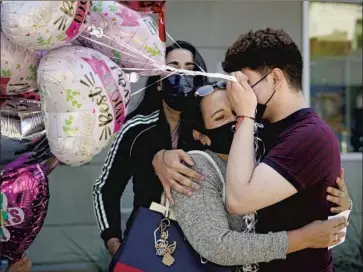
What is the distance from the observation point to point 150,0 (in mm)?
2127

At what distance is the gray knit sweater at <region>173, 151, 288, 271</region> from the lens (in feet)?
6.68

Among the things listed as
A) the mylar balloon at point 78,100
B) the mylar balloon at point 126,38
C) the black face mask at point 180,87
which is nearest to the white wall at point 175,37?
the black face mask at point 180,87

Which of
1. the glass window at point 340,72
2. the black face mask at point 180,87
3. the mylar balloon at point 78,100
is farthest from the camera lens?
the glass window at point 340,72

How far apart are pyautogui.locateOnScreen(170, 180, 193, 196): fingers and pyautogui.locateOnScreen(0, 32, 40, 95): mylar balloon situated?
57 centimetres

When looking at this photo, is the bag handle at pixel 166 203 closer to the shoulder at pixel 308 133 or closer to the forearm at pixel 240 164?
the forearm at pixel 240 164

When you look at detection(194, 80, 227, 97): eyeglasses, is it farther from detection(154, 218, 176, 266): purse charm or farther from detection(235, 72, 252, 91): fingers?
detection(154, 218, 176, 266): purse charm

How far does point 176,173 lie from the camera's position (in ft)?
7.12

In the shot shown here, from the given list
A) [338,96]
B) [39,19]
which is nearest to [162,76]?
[39,19]

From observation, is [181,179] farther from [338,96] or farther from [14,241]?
[338,96]

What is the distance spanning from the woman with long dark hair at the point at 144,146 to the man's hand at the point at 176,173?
127 mm

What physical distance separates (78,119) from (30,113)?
1.19 feet

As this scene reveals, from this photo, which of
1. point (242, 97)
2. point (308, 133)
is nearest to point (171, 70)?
point (242, 97)

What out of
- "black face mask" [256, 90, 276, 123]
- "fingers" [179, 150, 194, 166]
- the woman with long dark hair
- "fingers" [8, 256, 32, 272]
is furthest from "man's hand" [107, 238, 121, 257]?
"black face mask" [256, 90, 276, 123]

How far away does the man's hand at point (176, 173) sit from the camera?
6.93 ft
